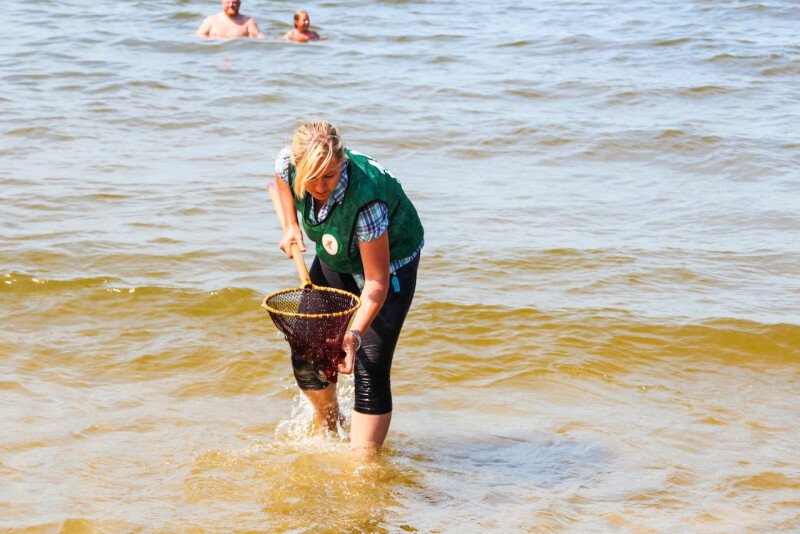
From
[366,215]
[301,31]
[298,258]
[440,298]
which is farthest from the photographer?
[301,31]

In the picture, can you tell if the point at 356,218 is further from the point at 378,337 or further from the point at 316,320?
the point at 378,337

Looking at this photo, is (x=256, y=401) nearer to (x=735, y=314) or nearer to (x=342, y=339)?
(x=342, y=339)

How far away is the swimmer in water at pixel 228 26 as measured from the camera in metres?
17.5

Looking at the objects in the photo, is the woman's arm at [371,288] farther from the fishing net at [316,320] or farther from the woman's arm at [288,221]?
the woman's arm at [288,221]

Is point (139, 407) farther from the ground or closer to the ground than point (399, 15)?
closer to the ground

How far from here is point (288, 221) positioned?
187 inches

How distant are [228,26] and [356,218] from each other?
14.1m

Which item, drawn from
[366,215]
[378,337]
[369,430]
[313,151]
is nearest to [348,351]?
[378,337]

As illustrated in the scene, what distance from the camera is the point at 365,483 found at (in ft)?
16.4

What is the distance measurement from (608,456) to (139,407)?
258 centimetres

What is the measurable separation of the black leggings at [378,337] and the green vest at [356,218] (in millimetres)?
111

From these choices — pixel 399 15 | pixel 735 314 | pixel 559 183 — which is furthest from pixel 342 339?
pixel 399 15

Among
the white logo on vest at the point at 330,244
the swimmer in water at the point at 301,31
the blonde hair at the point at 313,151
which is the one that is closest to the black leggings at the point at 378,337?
the white logo on vest at the point at 330,244

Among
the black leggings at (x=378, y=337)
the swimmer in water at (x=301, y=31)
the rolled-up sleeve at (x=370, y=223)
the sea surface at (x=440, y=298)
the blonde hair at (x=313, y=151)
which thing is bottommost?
the sea surface at (x=440, y=298)
